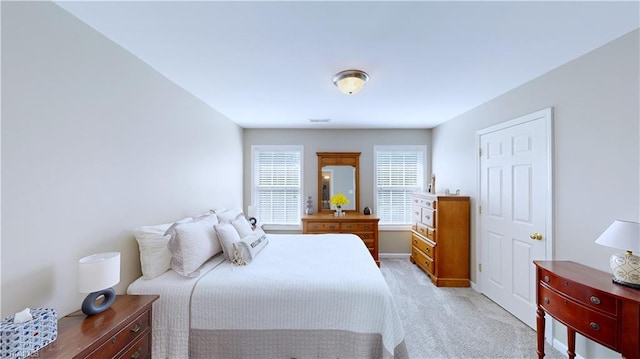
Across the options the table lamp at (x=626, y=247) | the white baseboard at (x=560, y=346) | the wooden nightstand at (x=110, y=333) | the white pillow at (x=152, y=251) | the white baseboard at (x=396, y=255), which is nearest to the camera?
the wooden nightstand at (x=110, y=333)

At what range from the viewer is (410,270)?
3.88 metres

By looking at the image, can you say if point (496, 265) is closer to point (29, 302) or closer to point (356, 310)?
point (356, 310)

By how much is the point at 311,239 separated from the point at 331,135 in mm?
2267

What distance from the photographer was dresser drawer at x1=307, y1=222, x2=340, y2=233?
3.99 meters

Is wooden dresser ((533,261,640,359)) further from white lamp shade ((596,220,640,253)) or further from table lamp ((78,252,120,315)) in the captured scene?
table lamp ((78,252,120,315))

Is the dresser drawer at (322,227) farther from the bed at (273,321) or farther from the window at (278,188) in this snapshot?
the bed at (273,321)

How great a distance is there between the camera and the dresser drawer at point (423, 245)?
350 centimetres

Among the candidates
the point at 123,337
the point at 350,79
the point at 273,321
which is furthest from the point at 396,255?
the point at 123,337

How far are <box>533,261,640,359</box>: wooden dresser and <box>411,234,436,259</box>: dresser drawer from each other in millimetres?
1589

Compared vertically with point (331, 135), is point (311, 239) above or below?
below

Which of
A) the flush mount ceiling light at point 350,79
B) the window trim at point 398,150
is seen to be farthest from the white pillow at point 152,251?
the window trim at point 398,150

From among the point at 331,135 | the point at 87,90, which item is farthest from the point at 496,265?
the point at 87,90

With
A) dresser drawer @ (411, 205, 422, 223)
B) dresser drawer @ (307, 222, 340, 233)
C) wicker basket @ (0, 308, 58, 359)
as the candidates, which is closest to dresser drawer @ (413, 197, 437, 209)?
dresser drawer @ (411, 205, 422, 223)

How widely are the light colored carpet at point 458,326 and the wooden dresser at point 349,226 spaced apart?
81 centimetres
